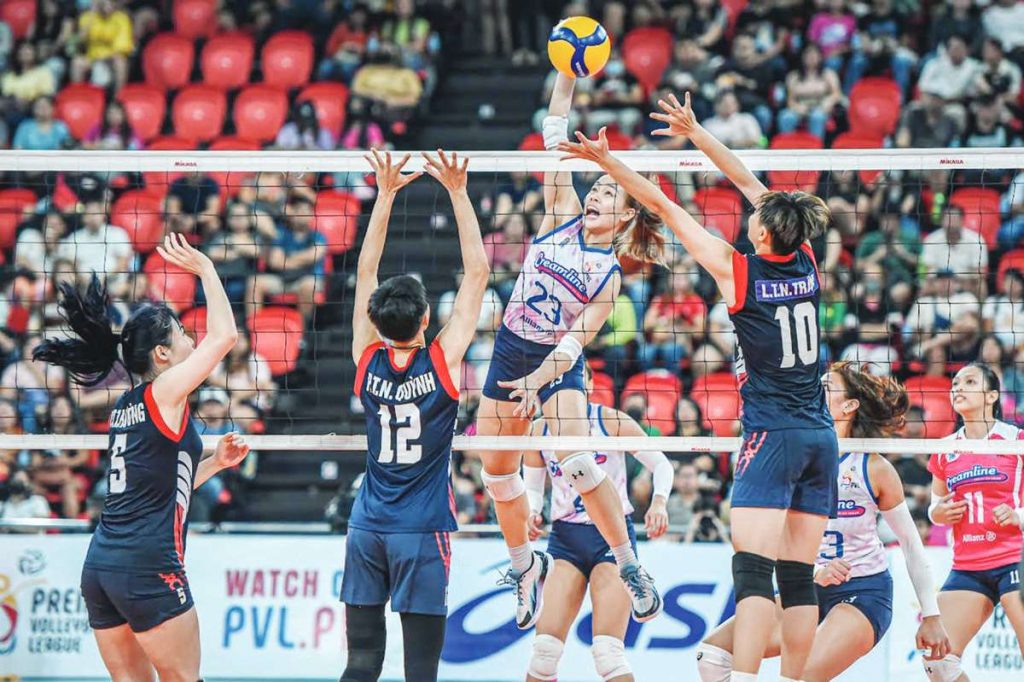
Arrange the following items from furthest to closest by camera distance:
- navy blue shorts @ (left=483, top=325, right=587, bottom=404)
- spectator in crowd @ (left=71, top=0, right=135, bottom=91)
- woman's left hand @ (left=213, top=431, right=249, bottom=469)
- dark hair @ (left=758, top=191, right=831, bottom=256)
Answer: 1. spectator in crowd @ (left=71, top=0, right=135, bottom=91)
2. navy blue shorts @ (left=483, top=325, right=587, bottom=404)
3. woman's left hand @ (left=213, top=431, right=249, bottom=469)
4. dark hair @ (left=758, top=191, right=831, bottom=256)

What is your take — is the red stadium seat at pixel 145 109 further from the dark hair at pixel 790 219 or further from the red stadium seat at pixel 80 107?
the dark hair at pixel 790 219

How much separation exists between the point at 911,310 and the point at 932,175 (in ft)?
6.11


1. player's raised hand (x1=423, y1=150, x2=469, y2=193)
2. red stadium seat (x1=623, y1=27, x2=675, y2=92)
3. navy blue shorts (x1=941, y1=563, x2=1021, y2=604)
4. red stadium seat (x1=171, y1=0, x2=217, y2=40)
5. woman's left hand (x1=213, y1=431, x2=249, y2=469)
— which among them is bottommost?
navy blue shorts (x1=941, y1=563, x2=1021, y2=604)

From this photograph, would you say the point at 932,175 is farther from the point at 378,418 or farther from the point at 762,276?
the point at 378,418

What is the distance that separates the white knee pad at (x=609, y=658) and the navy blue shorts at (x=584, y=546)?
48 centimetres

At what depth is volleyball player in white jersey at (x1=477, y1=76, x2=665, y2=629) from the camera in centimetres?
886

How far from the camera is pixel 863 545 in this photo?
875cm

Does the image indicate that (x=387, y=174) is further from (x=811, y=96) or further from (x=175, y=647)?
(x=811, y=96)

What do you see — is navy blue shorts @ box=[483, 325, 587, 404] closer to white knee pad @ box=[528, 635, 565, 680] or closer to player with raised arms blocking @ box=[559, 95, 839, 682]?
white knee pad @ box=[528, 635, 565, 680]

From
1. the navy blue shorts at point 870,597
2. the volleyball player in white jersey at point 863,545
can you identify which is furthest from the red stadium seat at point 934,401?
the navy blue shorts at point 870,597

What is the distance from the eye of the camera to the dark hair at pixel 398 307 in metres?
6.99

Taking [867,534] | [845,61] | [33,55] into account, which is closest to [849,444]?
[867,534]

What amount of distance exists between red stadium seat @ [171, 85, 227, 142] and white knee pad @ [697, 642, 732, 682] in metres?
11.9

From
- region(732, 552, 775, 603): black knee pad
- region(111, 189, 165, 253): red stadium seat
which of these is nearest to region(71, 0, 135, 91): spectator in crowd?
region(111, 189, 165, 253): red stadium seat
